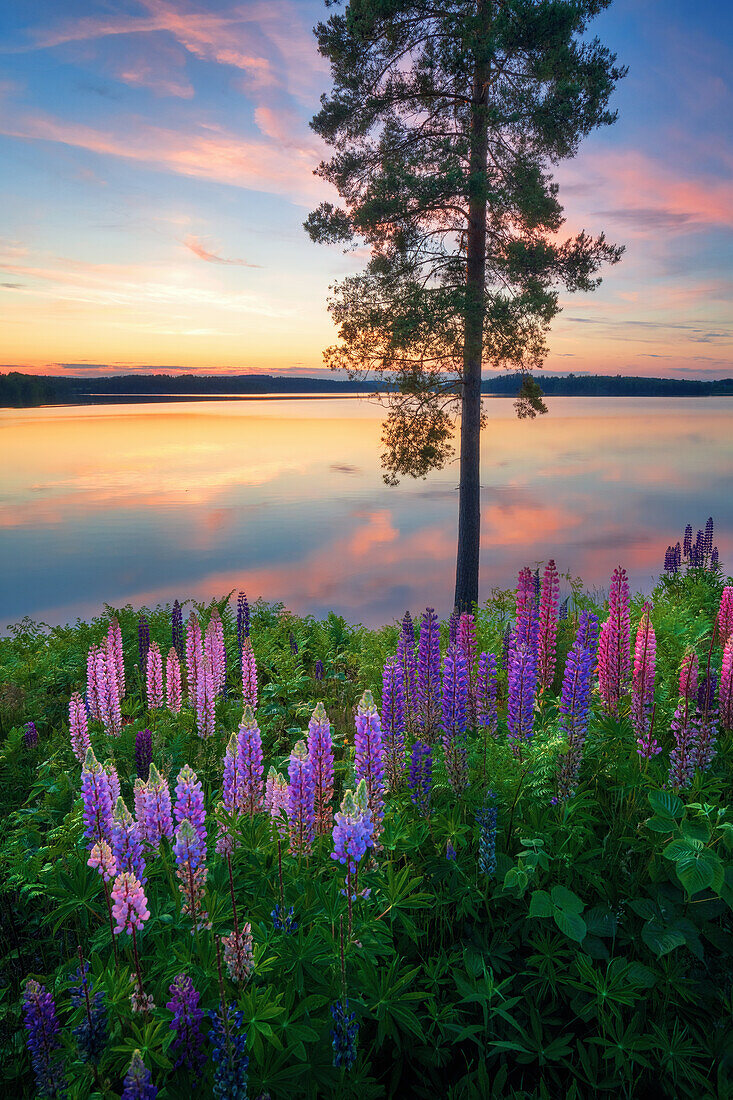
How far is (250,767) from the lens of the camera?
3.83 metres

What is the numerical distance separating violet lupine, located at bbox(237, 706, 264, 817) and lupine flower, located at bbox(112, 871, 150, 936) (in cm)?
105

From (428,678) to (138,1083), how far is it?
3190 mm

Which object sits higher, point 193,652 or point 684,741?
point 684,741

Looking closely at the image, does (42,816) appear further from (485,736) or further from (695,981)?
(695,981)

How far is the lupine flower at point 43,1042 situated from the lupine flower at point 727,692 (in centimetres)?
488

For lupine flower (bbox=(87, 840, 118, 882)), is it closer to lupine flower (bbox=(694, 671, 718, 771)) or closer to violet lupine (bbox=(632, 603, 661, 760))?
violet lupine (bbox=(632, 603, 661, 760))

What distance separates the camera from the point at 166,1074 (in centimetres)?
277

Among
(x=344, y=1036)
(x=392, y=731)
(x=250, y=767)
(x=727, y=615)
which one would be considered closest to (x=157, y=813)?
(x=250, y=767)

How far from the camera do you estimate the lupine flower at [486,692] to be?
478cm

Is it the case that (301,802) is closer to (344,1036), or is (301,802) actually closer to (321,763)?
(321,763)

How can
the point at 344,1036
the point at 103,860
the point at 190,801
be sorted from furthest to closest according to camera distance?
1. the point at 190,801
2. the point at 103,860
3. the point at 344,1036

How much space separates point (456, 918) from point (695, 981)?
130cm

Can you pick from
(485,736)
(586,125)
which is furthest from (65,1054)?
(586,125)

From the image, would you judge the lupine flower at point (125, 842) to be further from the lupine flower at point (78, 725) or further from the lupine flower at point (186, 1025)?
the lupine flower at point (78, 725)
